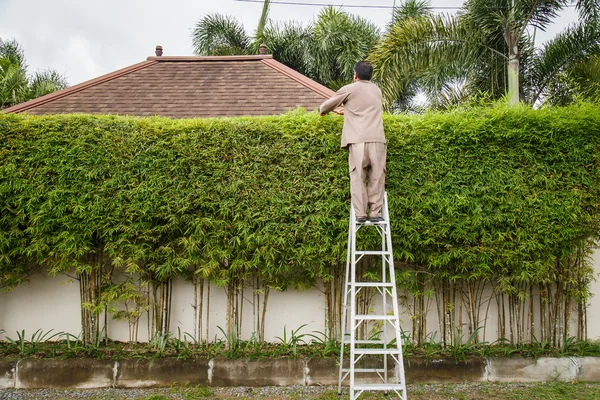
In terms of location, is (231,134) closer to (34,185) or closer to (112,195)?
(112,195)

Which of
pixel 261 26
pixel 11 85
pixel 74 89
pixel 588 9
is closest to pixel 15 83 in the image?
pixel 11 85

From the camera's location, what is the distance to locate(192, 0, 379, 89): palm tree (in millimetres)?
15219

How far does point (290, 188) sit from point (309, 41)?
13.5 meters

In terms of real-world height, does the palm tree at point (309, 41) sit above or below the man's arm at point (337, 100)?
above

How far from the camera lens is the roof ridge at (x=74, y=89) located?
25.2 feet

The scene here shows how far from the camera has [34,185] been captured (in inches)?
179

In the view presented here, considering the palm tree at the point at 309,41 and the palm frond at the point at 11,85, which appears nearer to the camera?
the palm frond at the point at 11,85

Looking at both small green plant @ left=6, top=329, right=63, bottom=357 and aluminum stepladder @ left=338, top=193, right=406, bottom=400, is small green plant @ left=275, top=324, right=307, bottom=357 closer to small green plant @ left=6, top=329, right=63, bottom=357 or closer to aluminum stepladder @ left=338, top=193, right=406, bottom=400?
aluminum stepladder @ left=338, top=193, right=406, bottom=400

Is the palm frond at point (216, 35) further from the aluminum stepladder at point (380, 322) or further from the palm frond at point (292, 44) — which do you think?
the aluminum stepladder at point (380, 322)

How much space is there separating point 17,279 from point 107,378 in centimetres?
182

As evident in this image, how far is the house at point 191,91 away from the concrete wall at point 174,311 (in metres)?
3.58

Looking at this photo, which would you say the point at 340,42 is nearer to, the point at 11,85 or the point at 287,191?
the point at 11,85

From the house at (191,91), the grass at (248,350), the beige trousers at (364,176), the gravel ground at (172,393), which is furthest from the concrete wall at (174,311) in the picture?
the house at (191,91)

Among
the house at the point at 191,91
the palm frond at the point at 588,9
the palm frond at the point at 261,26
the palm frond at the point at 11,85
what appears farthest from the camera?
the palm frond at the point at 261,26
